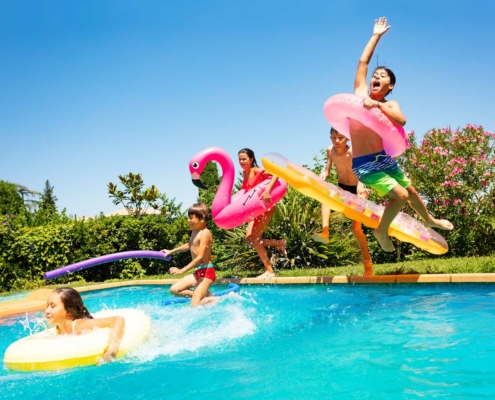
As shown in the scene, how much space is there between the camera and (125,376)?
Answer: 371 centimetres

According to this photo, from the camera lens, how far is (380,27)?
528 cm

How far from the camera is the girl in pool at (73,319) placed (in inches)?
163

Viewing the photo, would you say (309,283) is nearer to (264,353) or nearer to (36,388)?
(264,353)

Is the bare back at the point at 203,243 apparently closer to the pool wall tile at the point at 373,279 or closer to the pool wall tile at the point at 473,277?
the pool wall tile at the point at 373,279

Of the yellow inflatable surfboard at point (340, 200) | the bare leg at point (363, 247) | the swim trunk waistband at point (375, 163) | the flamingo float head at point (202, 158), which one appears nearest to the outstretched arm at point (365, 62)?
the swim trunk waistband at point (375, 163)

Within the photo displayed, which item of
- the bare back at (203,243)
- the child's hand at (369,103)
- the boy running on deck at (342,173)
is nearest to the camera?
the child's hand at (369,103)

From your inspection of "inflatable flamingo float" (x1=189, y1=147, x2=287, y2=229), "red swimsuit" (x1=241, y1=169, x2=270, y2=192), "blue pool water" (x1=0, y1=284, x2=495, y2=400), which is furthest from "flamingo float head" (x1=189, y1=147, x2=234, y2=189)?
"blue pool water" (x1=0, y1=284, x2=495, y2=400)

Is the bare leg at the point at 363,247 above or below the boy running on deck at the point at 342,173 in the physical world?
below

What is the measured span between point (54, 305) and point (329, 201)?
12.0 ft

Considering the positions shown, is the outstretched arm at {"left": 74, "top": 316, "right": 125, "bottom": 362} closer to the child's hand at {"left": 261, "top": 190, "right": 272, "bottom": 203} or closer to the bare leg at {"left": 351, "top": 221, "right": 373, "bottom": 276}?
the child's hand at {"left": 261, "top": 190, "right": 272, "bottom": 203}

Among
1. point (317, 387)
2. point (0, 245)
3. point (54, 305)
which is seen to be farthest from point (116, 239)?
point (317, 387)

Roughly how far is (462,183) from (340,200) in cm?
453

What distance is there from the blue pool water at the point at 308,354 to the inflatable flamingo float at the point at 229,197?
2055mm

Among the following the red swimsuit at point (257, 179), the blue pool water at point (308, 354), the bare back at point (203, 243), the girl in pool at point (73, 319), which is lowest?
the blue pool water at point (308, 354)
